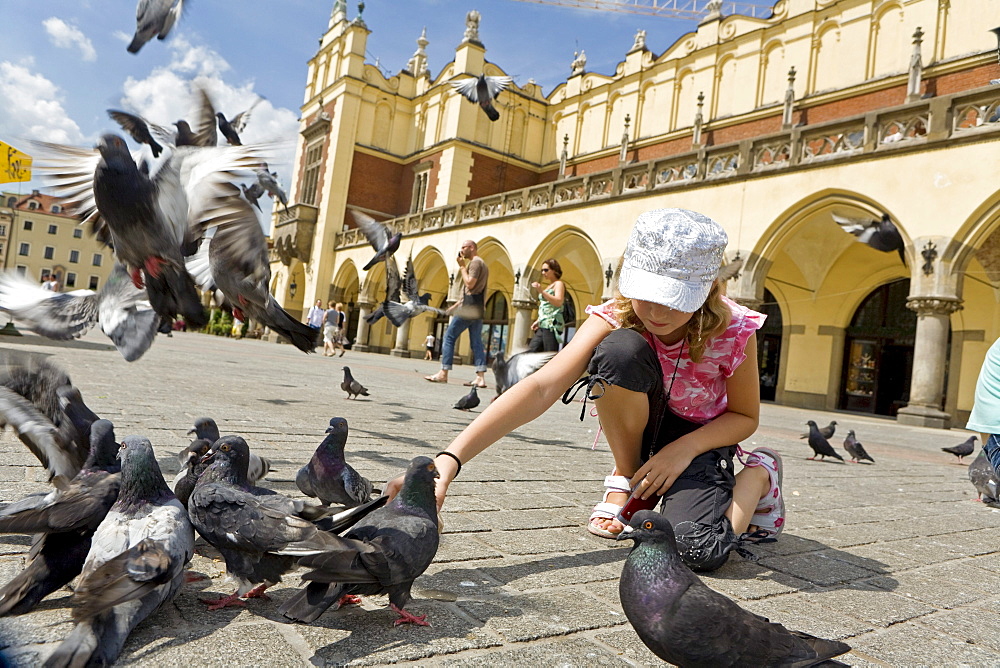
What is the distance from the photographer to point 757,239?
15.3m

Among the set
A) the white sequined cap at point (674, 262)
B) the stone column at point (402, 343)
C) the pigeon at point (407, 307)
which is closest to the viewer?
the white sequined cap at point (674, 262)

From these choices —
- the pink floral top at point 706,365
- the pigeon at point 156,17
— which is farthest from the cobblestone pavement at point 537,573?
the pigeon at point 156,17

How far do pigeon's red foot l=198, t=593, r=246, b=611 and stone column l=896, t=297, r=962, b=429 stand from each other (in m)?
13.6

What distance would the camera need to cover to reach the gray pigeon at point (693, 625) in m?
1.40

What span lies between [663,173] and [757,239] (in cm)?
337

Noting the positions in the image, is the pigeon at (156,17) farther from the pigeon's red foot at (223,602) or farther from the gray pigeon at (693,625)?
the gray pigeon at (693,625)

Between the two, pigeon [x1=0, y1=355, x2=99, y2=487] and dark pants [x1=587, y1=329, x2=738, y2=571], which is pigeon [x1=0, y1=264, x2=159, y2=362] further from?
dark pants [x1=587, y1=329, x2=738, y2=571]

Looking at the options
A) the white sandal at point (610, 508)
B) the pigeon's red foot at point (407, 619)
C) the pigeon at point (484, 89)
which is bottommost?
the pigeon's red foot at point (407, 619)

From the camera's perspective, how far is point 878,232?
1334 centimetres

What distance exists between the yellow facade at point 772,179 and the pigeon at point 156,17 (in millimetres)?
13681

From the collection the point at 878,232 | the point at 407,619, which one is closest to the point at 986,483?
the point at 407,619

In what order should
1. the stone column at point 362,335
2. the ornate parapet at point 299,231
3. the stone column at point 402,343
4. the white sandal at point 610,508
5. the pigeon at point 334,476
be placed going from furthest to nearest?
the ornate parapet at point 299,231
the stone column at point 362,335
the stone column at point 402,343
the white sandal at point 610,508
the pigeon at point 334,476

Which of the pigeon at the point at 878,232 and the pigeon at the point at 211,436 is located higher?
the pigeon at the point at 878,232

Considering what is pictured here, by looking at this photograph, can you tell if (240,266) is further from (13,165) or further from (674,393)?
(674,393)
